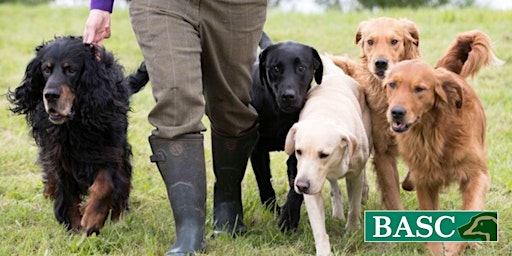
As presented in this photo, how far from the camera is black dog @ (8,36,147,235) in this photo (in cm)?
489

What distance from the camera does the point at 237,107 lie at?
4902 mm

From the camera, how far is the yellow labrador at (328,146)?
4566mm

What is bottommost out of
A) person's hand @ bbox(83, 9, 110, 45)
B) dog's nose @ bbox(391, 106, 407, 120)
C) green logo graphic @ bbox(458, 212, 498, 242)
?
green logo graphic @ bbox(458, 212, 498, 242)

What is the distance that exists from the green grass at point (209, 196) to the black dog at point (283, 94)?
218 mm

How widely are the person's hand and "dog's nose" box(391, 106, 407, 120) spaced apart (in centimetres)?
164

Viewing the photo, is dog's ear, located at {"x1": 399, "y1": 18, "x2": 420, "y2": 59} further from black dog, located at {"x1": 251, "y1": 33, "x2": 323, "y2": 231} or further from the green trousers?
the green trousers

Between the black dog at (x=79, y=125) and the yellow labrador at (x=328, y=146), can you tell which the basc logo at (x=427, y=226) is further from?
the black dog at (x=79, y=125)

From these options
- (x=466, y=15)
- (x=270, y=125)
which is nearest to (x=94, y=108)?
(x=270, y=125)

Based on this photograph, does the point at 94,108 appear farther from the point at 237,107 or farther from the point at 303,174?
the point at 303,174

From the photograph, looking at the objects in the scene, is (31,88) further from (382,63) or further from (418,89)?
(418,89)

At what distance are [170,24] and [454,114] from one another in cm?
164

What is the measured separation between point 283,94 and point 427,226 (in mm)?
1145

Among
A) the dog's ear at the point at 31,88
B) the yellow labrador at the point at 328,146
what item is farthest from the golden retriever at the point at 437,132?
the dog's ear at the point at 31,88

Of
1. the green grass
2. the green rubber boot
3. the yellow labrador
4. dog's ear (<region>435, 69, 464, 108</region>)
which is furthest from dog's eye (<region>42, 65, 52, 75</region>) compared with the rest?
dog's ear (<region>435, 69, 464, 108</region>)
